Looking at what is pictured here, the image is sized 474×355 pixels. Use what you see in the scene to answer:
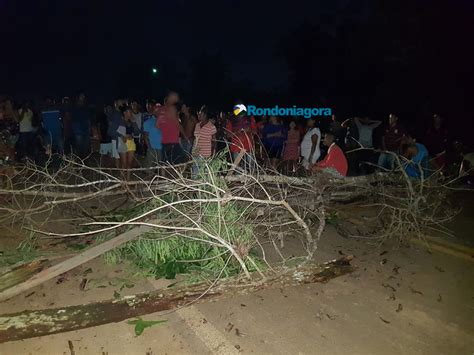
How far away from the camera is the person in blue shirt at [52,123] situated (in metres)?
9.01

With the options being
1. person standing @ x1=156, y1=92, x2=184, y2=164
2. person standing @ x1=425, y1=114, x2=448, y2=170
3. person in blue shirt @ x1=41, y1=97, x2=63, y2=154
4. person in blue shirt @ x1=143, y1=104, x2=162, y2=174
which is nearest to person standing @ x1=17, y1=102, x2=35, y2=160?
person in blue shirt @ x1=41, y1=97, x2=63, y2=154

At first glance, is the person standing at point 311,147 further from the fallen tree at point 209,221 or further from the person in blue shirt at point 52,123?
the person in blue shirt at point 52,123

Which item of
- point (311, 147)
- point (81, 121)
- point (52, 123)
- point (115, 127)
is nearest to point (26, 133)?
point (52, 123)

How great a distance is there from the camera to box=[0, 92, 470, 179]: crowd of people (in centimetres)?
728

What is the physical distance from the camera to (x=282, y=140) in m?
8.96

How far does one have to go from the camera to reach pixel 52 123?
9.05 metres

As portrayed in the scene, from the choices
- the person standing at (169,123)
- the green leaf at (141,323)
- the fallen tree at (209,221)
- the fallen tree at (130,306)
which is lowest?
the green leaf at (141,323)

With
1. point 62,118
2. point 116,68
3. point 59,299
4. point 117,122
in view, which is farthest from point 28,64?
point 59,299

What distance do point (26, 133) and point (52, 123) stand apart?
63 cm

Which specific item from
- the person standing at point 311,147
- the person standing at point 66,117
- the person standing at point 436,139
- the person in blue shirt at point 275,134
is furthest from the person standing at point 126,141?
the person standing at point 436,139
